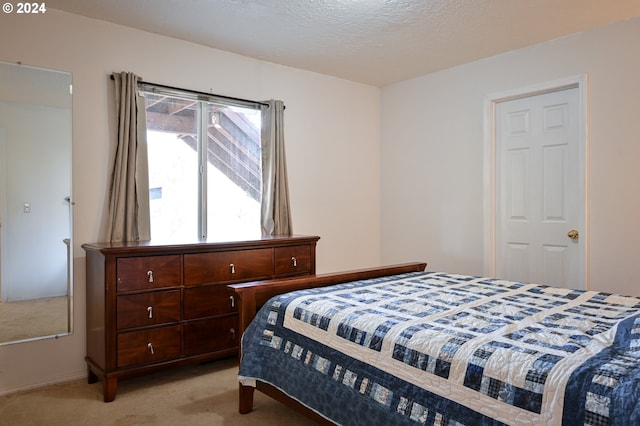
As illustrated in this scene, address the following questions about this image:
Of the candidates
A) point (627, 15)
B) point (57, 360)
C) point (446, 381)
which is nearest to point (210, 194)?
point (57, 360)

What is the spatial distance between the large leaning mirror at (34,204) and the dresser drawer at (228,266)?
0.84 metres

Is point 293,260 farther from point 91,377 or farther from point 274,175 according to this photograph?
point 91,377

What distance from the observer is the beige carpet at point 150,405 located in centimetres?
240

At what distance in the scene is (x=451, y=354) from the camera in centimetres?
154

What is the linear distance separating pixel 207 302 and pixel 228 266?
282mm

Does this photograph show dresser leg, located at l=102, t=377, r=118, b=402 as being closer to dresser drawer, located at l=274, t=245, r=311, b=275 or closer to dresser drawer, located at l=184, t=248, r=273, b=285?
dresser drawer, located at l=184, t=248, r=273, b=285

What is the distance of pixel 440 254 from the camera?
4270 millimetres

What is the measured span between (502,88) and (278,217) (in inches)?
88.1

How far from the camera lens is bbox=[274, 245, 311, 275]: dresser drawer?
3.39m

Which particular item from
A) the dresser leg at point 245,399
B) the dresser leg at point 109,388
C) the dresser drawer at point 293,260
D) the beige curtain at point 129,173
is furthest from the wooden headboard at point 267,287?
the beige curtain at point 129,173

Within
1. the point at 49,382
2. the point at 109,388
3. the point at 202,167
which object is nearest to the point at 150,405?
the point at 109,388

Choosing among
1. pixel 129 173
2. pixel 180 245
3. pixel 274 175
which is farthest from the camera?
pixel 274 175

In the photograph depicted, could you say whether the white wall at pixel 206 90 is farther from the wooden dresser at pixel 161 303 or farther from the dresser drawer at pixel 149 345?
the dresser drawer at pixel 149 345

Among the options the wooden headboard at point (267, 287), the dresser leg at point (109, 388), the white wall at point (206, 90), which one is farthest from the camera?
the white wall at point (206, 90)
